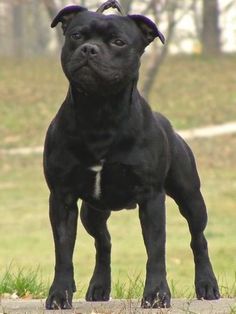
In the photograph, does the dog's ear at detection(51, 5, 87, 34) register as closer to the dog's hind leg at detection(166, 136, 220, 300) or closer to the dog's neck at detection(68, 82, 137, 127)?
the dog's neck at detection(68, 82, 137, 127)

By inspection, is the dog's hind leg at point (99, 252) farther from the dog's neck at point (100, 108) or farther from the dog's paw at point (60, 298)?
the dog's neck at point (100, 108)

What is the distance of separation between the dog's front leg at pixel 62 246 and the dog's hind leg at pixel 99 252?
0.64m

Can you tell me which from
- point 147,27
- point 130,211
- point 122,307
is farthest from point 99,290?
point 130,211

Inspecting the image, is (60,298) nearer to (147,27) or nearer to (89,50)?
(89,50)

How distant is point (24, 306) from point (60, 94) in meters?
26.3

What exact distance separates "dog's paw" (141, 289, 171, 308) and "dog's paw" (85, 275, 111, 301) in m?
0.81

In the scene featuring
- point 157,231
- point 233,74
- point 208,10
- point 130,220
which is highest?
point 208,10

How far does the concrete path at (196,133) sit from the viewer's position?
25.8 meters

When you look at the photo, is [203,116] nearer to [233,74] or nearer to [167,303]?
[233,74]

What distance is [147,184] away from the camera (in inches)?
210

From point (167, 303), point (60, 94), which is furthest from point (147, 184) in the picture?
point (60, 94)

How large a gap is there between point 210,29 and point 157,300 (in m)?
36.0

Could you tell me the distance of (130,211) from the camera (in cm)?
1788

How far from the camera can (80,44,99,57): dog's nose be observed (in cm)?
495
